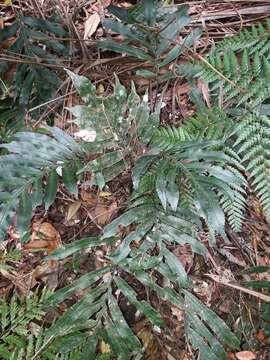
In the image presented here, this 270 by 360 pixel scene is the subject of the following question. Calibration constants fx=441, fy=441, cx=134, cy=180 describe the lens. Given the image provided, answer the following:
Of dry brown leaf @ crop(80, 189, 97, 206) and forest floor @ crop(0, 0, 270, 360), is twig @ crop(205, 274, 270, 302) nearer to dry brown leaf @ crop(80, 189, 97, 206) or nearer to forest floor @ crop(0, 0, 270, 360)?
forest floor @ crop(0, 0, 270, 360)

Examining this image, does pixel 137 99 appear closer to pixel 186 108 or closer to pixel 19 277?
pixel 186 108

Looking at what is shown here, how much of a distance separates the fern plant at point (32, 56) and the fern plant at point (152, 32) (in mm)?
213

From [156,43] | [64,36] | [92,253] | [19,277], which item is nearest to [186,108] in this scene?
[156,43]

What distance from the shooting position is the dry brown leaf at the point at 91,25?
5.81ft

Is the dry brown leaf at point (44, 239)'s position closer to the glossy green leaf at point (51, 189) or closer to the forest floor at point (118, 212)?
the forest floor at point (118, 212)

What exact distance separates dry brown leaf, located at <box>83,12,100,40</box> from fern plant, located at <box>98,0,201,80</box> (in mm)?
196

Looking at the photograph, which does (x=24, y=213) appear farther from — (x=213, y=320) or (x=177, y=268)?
(x=213, y=320)

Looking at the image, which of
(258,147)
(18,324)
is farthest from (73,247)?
(258,147)

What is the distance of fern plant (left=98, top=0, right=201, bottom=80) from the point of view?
1529 mm

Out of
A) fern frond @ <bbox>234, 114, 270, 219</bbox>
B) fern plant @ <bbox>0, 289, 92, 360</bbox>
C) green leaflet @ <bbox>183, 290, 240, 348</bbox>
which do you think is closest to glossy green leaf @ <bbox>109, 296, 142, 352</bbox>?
fern plant @ <bbox>0, 289, 92, 360</bbox>

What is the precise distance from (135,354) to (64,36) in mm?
1210

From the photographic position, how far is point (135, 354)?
1514 millimetres

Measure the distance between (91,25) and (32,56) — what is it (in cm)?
29

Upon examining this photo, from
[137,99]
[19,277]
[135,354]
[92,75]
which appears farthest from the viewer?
[92,75]
